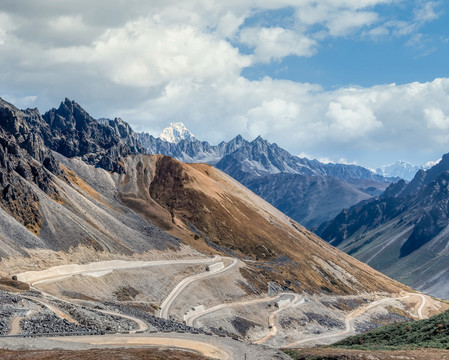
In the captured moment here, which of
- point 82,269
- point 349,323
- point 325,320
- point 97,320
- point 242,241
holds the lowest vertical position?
point 349,323

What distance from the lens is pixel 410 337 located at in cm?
5481

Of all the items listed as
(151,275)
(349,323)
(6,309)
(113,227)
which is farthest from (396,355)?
(113,227)

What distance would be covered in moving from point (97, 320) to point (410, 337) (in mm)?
40558

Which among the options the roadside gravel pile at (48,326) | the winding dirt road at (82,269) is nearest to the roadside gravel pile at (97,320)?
the roadside gravel pile at (48,326)

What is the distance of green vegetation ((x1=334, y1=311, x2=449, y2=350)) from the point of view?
48344 mm

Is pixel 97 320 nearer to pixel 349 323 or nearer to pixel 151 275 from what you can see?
pixel 151 275

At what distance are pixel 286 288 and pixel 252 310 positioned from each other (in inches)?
1351

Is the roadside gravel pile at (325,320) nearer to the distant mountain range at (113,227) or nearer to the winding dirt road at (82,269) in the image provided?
the distant mountain range at (113,227)

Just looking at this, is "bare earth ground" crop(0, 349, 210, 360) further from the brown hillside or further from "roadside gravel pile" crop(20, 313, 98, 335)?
the brown hillside

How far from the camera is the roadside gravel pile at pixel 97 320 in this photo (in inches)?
2333

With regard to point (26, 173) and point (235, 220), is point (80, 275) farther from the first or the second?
point (235, 220)

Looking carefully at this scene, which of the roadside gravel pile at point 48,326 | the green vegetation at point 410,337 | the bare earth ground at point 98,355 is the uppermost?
the green vegetation at point 410,337

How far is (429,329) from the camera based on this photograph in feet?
181

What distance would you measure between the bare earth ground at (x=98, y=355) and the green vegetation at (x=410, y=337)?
22776 mm
